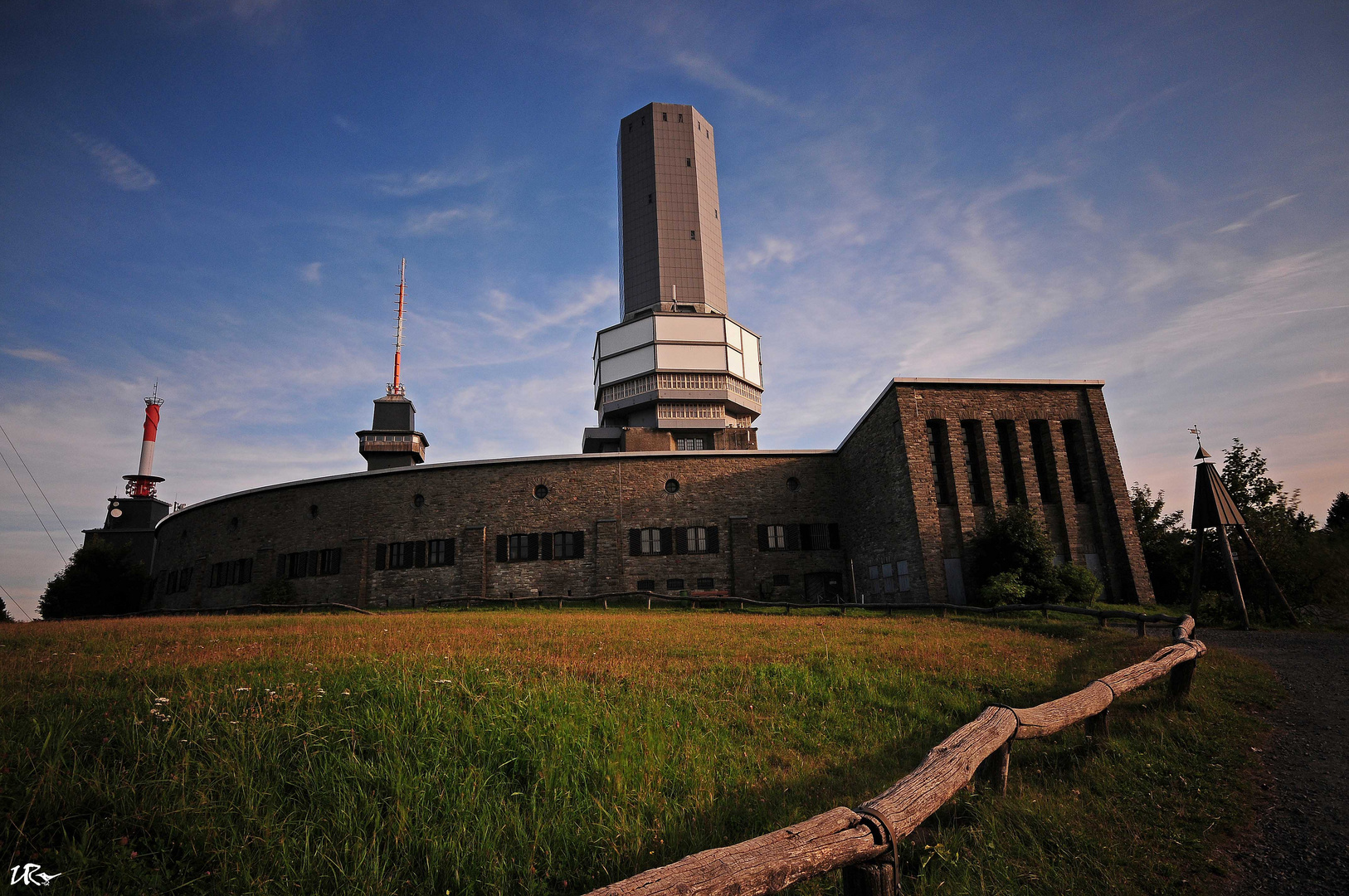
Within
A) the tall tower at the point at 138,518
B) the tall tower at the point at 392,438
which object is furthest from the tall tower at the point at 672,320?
the tall tower at the point at 138,518

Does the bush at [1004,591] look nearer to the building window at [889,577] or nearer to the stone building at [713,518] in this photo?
the stone building at [713,518]

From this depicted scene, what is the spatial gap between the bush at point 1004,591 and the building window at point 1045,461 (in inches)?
193

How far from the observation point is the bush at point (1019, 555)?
2123cm

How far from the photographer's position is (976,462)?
2491cm

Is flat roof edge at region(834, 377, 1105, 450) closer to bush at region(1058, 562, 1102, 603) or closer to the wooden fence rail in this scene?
bush at region(1058, 562, 1102, 603)

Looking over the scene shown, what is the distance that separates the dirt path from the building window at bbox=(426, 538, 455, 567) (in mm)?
27483

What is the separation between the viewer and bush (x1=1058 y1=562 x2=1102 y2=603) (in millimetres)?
21328

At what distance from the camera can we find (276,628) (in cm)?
1342

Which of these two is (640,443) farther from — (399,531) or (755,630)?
(755,630)

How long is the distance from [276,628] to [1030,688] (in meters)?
14.0

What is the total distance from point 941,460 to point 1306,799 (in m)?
20.5

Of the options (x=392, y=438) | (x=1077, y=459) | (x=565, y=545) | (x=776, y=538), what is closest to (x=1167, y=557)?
(x=1077, y=459)

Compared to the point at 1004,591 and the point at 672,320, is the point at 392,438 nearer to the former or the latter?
the point at 672,320

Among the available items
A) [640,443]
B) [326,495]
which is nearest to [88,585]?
[326,495]
